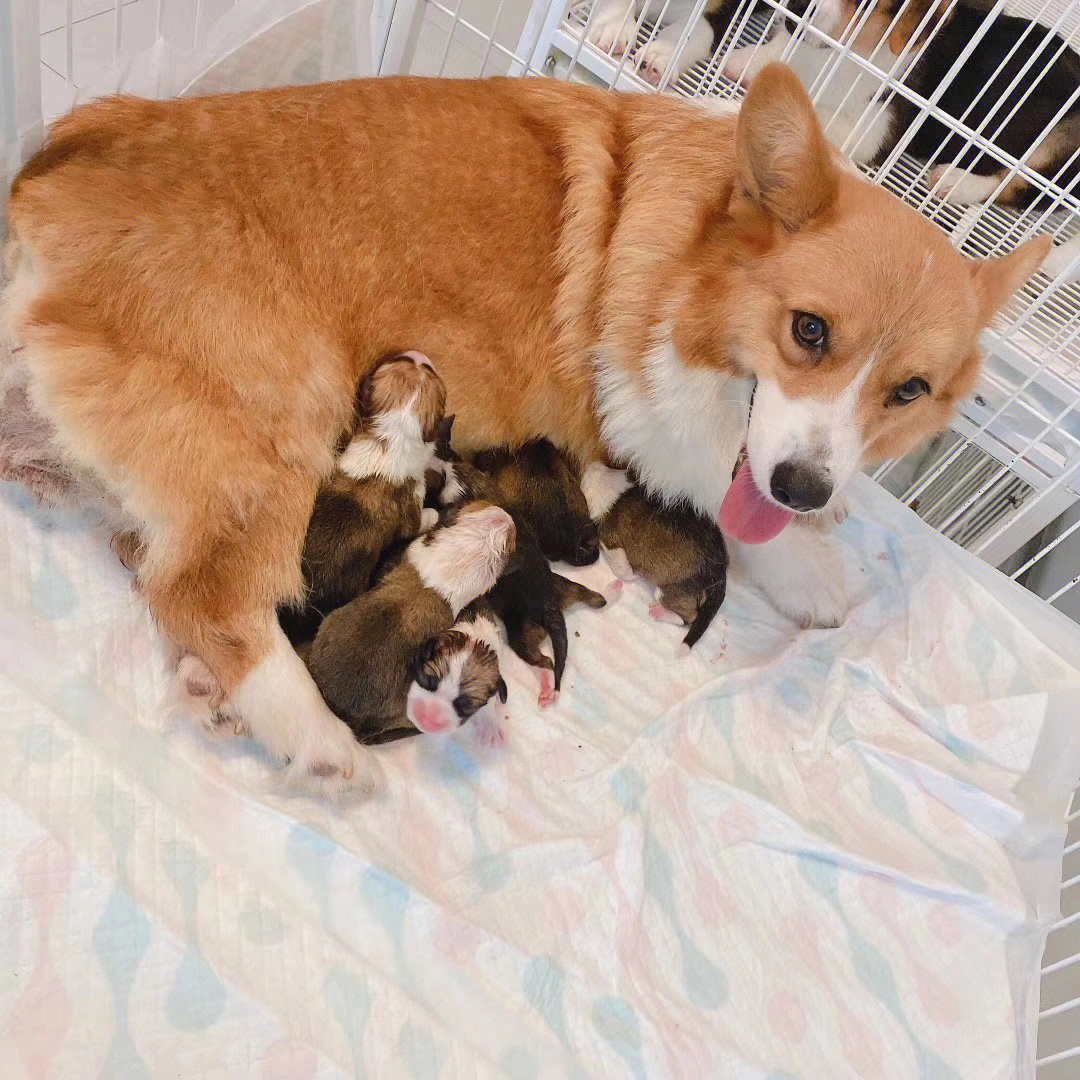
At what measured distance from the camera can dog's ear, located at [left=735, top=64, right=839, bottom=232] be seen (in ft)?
4.54

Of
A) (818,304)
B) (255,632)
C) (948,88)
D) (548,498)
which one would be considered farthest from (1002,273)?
(255,632)

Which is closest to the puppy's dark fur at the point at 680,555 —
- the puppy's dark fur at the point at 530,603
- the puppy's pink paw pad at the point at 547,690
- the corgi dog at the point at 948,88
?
the puppy's dark fur at the point at 530,603

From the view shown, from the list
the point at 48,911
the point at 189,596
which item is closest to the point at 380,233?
the point at 189,596

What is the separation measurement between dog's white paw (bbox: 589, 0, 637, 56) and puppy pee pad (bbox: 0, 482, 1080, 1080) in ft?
4.74

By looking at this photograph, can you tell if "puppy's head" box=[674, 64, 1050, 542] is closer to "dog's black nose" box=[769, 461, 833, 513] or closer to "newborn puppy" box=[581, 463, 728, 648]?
"dog's black nose" box=[769, 461, 833, 513]

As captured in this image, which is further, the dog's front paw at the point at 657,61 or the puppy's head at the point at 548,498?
the dog's front paw at the point at 657,61

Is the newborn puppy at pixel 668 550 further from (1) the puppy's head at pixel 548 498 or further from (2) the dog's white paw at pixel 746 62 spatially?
(2) the dog's white paw at pixel 746 62

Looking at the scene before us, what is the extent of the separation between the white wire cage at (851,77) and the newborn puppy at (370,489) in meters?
0.90

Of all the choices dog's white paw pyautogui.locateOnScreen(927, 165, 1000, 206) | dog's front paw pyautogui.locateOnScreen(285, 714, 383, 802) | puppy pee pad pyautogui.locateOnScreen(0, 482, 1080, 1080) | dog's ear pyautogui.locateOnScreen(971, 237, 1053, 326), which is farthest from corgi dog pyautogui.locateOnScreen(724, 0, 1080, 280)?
dog's front paw pyautogui.locateOnScreen(285, 714, 383, 802)

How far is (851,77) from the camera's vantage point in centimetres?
220

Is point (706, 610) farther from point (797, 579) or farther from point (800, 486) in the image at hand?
point (800, 486)

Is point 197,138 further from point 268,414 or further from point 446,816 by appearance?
point 446,816

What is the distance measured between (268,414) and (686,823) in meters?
1.15

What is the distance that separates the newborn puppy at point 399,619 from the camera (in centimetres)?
158
